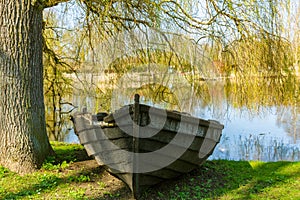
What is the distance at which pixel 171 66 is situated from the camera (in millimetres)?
4473

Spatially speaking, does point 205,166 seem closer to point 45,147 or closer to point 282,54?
point 282,54

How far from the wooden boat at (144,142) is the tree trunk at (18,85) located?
772 mm


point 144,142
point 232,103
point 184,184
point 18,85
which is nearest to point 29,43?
point 18,85

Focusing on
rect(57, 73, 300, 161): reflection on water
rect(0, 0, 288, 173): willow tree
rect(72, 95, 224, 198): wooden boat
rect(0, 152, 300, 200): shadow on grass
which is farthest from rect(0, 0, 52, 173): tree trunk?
rect(57, 73, 300, 161): reflection on water

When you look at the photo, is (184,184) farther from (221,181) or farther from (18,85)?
(18,85)

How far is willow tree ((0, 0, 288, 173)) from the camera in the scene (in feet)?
12.5

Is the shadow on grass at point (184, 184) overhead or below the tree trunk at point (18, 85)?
below

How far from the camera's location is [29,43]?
398cm

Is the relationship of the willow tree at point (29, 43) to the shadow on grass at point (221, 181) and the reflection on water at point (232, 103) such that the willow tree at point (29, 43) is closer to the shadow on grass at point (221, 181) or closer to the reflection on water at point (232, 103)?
the reflection on water at point (232, 103)

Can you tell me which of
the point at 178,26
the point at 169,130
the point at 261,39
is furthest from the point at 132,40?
the point at 261,39

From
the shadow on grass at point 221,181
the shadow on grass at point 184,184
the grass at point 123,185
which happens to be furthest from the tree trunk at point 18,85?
the shadow on grass at point 221,181

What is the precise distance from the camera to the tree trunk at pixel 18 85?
12.7 ft

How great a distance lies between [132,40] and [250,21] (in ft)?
4.71

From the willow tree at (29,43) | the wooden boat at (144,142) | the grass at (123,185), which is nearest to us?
the wooden boat at (144,142)
